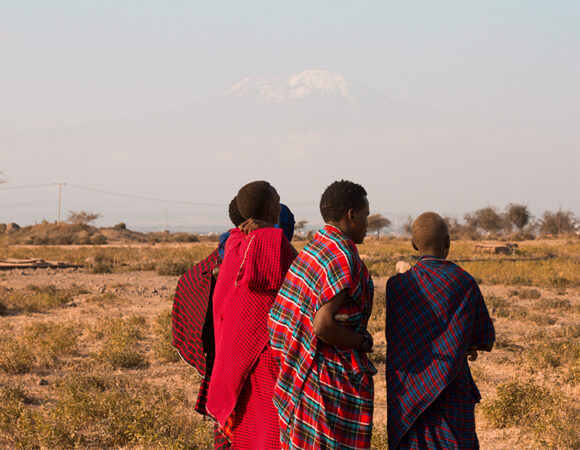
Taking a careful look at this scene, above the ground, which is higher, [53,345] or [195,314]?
[195,314]

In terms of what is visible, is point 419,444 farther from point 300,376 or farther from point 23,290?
point 23,290

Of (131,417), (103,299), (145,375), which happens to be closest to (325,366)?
(131,417)

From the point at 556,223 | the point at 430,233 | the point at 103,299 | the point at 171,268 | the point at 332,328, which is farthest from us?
the point at 556,223

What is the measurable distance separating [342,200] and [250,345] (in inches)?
35.5

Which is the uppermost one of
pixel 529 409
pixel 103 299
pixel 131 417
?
pixel 529 409

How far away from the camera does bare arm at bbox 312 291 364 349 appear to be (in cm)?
290

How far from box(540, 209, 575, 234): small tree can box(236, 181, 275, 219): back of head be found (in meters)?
63.4

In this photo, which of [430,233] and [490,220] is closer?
[430,233]

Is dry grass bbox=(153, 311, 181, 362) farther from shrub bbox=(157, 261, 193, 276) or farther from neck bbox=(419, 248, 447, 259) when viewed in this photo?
shrub bbox=(157, 261, 193, 276)

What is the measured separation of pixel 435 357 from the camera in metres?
3.11

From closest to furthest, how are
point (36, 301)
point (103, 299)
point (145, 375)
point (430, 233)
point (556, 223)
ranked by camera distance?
1. point (430, 233)
2. point (145, 375)
3. point (36, 301)
4. point (103, 299)
5. point (556, 223)

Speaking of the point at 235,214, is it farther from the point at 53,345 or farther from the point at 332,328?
the point at 53,345

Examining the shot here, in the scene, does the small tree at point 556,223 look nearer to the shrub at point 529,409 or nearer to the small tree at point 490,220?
the small tree at point 490,220

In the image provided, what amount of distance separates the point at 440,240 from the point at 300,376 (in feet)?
3.24
